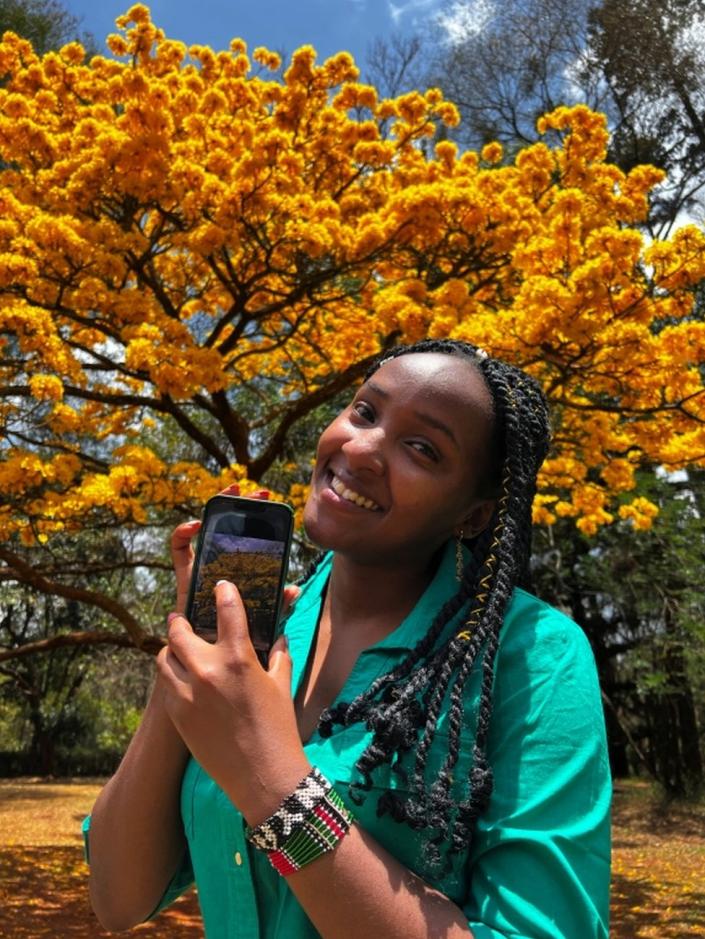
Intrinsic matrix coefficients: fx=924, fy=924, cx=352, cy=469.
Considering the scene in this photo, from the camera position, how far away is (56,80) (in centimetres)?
693

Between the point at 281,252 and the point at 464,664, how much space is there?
20.2 feet

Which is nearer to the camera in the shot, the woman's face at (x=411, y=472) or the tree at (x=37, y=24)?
the woman's face at (x=411, y=472)

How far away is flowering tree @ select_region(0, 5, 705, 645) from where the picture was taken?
5461 millimetres

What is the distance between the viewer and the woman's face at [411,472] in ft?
4.29

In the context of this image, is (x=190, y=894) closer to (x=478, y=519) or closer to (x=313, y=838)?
(x=478, y=519)

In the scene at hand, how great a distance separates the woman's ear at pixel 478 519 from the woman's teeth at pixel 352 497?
6.0 inches

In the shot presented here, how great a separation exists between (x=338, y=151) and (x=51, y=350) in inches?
107

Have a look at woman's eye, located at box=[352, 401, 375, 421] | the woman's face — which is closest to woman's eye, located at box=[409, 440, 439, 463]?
the woman's face

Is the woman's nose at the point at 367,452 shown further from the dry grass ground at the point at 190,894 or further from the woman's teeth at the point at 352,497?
the dry grass ground at the point at 190,894

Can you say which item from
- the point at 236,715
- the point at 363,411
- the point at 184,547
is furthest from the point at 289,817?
the point at 363,411

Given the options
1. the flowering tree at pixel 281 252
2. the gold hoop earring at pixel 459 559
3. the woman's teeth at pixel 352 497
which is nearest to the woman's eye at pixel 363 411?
the woman's teeth at pixel 352 497

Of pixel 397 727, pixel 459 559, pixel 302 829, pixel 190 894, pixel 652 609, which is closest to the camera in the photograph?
pixel 302 829

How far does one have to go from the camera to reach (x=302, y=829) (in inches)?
38.9

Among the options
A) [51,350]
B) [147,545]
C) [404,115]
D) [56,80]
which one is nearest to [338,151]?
[404,115]
